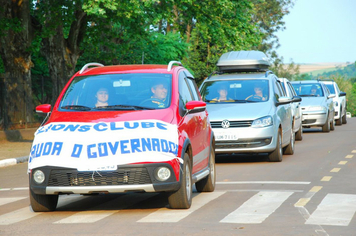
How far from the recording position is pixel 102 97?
9156mm

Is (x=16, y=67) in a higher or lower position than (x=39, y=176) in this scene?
higher

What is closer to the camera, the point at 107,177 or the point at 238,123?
the point at 107,177

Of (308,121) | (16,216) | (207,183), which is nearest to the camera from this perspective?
(16,216)

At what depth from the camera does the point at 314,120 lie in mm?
25406

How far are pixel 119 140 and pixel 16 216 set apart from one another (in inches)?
64.9

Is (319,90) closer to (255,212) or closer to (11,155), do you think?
(11,155)

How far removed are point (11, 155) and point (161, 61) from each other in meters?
18.9

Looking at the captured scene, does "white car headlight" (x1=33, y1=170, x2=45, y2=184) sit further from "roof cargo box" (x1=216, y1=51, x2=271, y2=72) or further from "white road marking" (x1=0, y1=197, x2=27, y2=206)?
"roof cargo box" (x1=216, y1=51, x2=271, y2=72)

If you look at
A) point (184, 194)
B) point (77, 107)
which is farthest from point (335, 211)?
point (77, 107)

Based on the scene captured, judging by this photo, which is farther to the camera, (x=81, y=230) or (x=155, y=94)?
(x=155, y=94)

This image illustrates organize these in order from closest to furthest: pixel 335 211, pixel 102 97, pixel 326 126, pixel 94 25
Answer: pixel 335 211 → pixel 102 97 → pixel 326 126 → pixel 94 25

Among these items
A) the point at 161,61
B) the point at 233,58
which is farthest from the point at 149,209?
the point at 161,61

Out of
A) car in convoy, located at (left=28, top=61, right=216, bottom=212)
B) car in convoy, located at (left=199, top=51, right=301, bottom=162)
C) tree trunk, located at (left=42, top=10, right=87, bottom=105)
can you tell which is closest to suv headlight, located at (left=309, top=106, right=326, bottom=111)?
car in convoy, located at (left=199, top=51, right=301, bottom=162)

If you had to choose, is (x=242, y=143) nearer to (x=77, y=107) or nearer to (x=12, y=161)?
(x=12, y=161)
